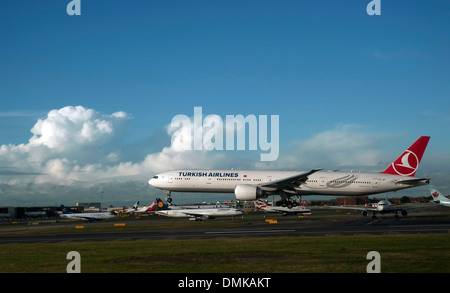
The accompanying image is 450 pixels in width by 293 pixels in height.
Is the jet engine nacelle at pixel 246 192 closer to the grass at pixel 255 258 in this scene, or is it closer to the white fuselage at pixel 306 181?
the white fuselage at pixel 306 181

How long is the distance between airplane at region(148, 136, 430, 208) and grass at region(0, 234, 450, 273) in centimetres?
2429

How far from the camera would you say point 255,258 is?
20.8 meters

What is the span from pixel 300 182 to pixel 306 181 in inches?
95.9

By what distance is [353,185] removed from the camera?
53.6 metres

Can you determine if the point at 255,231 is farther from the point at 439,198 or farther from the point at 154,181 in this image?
the point at 439,198

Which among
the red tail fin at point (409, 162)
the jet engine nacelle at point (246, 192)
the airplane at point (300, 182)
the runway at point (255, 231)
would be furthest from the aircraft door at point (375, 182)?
the jet engine nacelle at point (246, 192)

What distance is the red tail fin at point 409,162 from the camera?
55.5 m

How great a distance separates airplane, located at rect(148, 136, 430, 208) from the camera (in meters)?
52.4

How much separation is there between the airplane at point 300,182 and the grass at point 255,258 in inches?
956

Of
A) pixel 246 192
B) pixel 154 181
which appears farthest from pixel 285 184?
pixel 154 181
